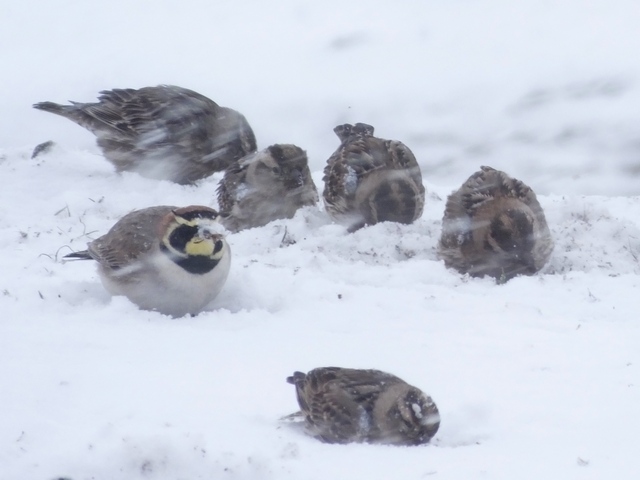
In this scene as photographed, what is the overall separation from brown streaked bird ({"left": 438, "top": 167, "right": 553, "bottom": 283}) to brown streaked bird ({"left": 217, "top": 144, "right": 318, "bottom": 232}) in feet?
6.76

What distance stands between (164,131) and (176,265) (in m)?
5.10

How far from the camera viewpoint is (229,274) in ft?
25.2

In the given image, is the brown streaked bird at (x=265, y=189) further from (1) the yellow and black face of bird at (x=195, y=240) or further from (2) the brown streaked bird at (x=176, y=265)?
(1) the yellow and black face of bird at (x=195, y=240)

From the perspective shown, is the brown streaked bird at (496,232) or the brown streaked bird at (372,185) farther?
the brown streaked bird at (372,185)

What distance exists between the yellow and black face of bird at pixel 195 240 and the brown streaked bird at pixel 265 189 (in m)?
3.79

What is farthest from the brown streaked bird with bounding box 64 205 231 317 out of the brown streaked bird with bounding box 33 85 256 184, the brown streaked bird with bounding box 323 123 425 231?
the brown streaked bird with bounding box 33 85 256 184

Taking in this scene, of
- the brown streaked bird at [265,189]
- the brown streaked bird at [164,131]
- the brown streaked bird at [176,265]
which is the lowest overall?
the brown streaked bird at [176,265]

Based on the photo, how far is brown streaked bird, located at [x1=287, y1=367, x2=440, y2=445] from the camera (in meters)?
5.10

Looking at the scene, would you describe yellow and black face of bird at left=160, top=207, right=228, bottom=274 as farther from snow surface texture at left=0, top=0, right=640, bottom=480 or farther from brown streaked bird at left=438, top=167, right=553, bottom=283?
brown streaked bird at left=438, top=167, right=553, bottom=283

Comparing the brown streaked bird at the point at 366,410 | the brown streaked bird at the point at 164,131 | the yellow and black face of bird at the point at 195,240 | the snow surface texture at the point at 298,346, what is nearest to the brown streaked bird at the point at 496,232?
the snow surface texture at the point at 298,346

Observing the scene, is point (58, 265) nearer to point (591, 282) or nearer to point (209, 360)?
point (209, 360)

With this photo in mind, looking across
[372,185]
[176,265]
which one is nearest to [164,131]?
[372,185]

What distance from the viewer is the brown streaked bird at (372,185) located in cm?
1023

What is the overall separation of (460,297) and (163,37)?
15868 mm
